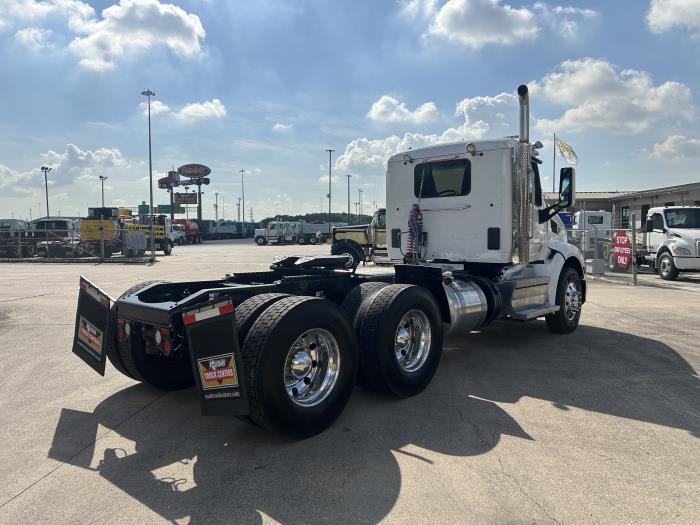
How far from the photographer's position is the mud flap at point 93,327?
14.4 ft

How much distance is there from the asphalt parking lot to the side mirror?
2099 millimetres

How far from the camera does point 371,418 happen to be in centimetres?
430

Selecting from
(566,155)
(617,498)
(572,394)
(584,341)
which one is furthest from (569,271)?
(566,155)

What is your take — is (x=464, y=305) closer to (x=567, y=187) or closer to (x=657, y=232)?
(x=567, y=187)

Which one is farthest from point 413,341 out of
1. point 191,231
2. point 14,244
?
point 191,231

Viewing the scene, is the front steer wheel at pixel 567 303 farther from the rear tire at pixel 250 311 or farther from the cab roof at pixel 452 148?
the rear tire at pixel 250 311

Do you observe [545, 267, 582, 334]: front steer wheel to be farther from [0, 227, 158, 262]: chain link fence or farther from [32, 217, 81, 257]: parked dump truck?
[32, 217, 81, 257]: parked dump truck

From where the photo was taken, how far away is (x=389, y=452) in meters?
3.65

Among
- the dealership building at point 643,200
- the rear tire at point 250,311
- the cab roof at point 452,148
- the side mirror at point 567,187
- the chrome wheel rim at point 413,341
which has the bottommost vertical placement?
the chrome wheel rim at point 413,341

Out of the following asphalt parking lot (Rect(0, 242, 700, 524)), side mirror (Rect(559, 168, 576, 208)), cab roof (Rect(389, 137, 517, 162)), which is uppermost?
cab roof (Rect(389, 137, 517, 162))

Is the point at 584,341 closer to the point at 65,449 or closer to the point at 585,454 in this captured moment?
the point at 585,454

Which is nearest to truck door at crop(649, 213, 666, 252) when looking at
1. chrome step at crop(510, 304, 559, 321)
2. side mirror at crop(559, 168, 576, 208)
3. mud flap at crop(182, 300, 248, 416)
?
chrome step at crop(510, 304, 559, 321)

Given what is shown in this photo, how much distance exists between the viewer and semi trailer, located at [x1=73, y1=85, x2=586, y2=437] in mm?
3516

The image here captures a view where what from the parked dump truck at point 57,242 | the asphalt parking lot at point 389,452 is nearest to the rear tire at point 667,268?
the asphalt parking lot at point 389,452
